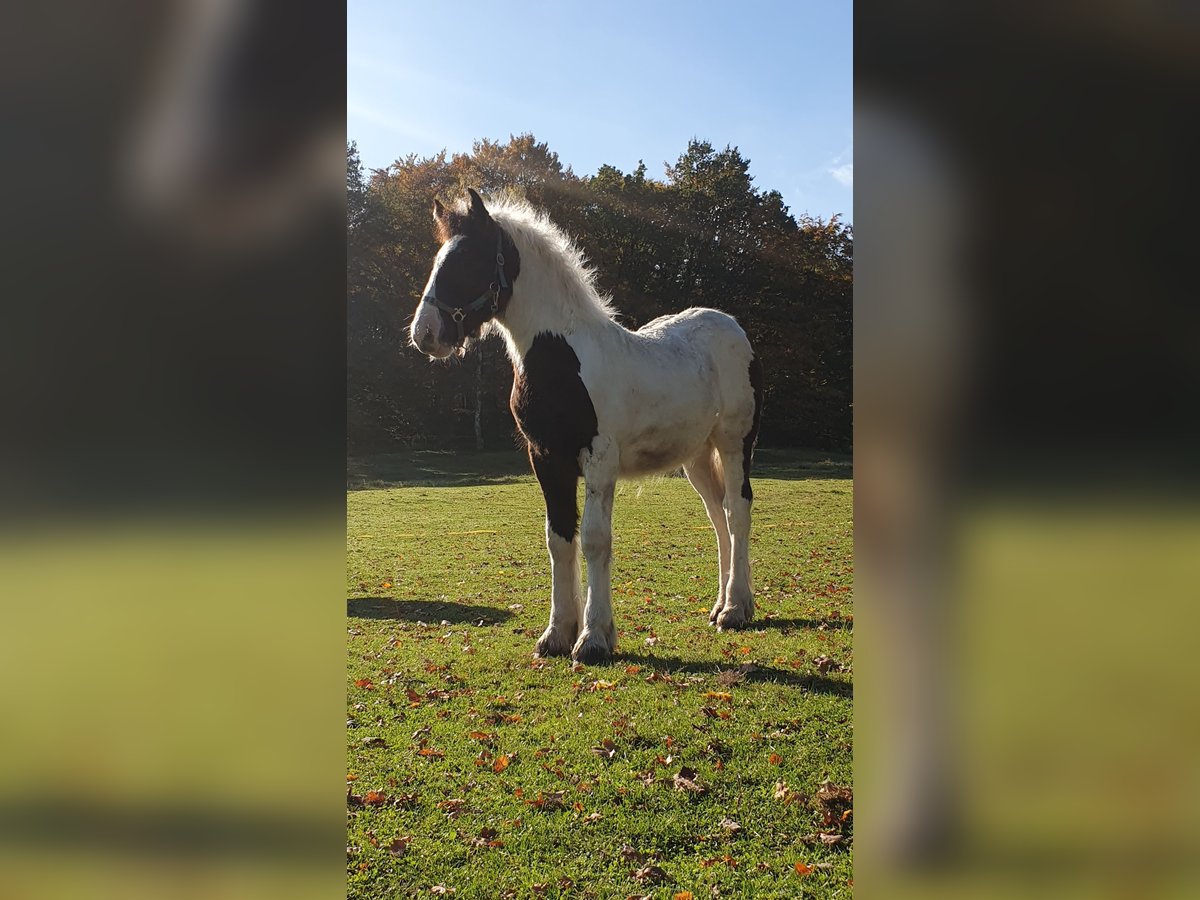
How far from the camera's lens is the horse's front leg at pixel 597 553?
4.95m

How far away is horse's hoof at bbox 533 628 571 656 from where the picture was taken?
512 cm

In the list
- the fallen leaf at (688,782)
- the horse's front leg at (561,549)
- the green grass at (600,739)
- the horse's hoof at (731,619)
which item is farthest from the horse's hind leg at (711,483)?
the fallen leaf at (688,782)

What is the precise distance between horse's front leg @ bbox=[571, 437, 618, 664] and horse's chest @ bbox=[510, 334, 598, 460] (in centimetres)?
14

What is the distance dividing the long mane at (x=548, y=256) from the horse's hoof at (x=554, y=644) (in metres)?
2.17

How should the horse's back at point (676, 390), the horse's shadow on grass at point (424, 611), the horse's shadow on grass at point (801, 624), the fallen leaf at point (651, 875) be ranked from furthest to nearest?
1. the horse's shadow on grass at point (424, 611)
2. the horse's shadow on grass at point (801, 624)
3. the horse's back at point (676, 390)
4. the fallen leaf at point (651, 875)

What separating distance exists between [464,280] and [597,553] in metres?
1.95

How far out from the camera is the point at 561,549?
515cm

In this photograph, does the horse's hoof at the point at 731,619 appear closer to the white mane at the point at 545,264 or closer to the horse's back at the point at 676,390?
the horse's back at the point at 676,390

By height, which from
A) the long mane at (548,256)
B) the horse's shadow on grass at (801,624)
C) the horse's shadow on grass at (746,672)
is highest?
the long mane at (548,256)
